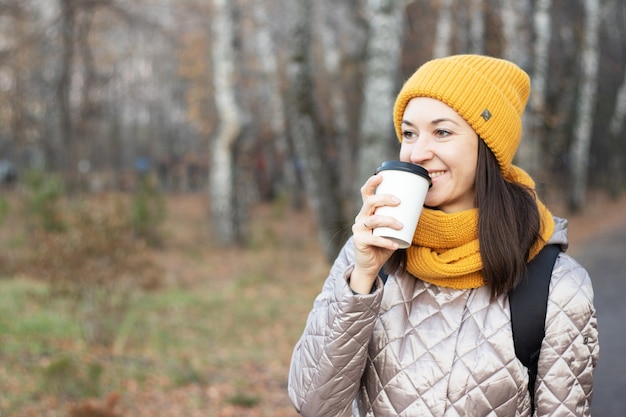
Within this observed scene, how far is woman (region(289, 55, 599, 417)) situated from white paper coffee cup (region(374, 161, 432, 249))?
22mm

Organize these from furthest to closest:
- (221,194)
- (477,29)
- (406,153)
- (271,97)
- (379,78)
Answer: (271,97), (221,194), (477,29), (379,78), (406,153)

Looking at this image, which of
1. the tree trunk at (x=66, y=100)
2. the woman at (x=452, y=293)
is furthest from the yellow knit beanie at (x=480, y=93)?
the tree trunk at (x=66, y=100)

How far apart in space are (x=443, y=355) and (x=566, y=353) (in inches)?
12.4

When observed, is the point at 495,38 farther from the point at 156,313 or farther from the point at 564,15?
the point at 156,313

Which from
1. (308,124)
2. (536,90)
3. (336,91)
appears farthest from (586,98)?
(308,124)

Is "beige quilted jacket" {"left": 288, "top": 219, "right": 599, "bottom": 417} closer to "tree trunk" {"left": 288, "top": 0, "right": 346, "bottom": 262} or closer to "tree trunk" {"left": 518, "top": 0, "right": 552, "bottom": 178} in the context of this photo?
"tree trunk" {"left": 288, "top": 0, "right": 346, "bottom": 262}

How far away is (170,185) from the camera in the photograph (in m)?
40.2

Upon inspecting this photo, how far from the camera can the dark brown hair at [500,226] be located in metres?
2.01

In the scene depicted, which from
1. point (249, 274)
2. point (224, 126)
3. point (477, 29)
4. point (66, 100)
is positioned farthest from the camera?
point (66, 100)

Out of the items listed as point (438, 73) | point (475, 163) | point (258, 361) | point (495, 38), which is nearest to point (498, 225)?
point (475, 163)

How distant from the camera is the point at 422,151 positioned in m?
2.06

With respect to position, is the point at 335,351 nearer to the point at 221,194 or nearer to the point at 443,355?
the point at 443,355

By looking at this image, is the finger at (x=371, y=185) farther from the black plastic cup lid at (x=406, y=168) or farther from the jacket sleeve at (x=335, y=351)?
the jacket sleeve at (x=335, y=351)

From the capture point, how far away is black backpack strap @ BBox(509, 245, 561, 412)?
1967mm
